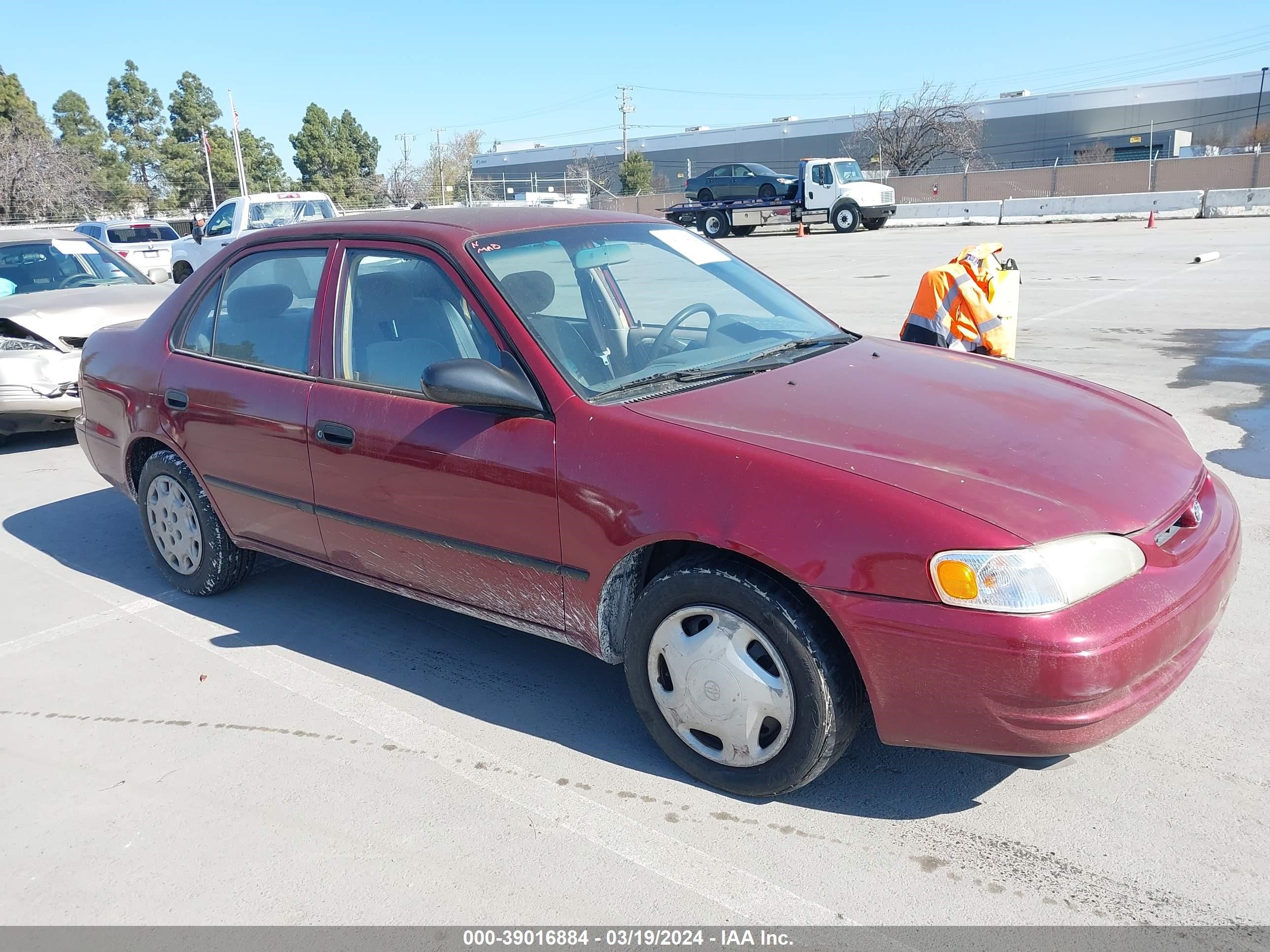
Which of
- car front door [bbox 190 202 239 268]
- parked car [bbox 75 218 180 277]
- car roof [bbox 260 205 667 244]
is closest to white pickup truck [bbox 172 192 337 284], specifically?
car front door [bbox 190 202 239 268]

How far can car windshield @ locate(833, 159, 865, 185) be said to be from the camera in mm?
32562

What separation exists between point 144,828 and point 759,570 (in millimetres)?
1983

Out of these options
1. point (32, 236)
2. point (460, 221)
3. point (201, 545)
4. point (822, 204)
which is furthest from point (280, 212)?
point (822, 204)

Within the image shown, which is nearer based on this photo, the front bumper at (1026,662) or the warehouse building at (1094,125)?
the front bumper at (1026,662)

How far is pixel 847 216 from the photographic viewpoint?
32875 millimetres

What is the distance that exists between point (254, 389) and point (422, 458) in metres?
1.07

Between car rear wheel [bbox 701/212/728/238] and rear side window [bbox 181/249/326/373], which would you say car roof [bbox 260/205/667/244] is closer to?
rear side window [bbox 181/249/326/373]

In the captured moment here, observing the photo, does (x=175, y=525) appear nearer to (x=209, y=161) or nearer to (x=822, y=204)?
(x=822, y=204)

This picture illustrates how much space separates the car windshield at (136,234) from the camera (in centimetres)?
2241

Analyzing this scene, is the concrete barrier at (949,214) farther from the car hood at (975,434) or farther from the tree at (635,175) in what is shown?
the car hood at (975,434)

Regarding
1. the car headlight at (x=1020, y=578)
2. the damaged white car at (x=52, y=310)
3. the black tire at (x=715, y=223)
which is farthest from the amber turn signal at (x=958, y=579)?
the black tire at (x=715, y=223)

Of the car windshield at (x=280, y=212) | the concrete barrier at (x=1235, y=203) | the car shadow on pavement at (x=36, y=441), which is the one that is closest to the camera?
the car shadow on pavement at (x=36, y=441)

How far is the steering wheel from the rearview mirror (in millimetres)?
317

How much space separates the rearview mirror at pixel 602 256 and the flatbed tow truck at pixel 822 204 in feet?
Result: 94.6
